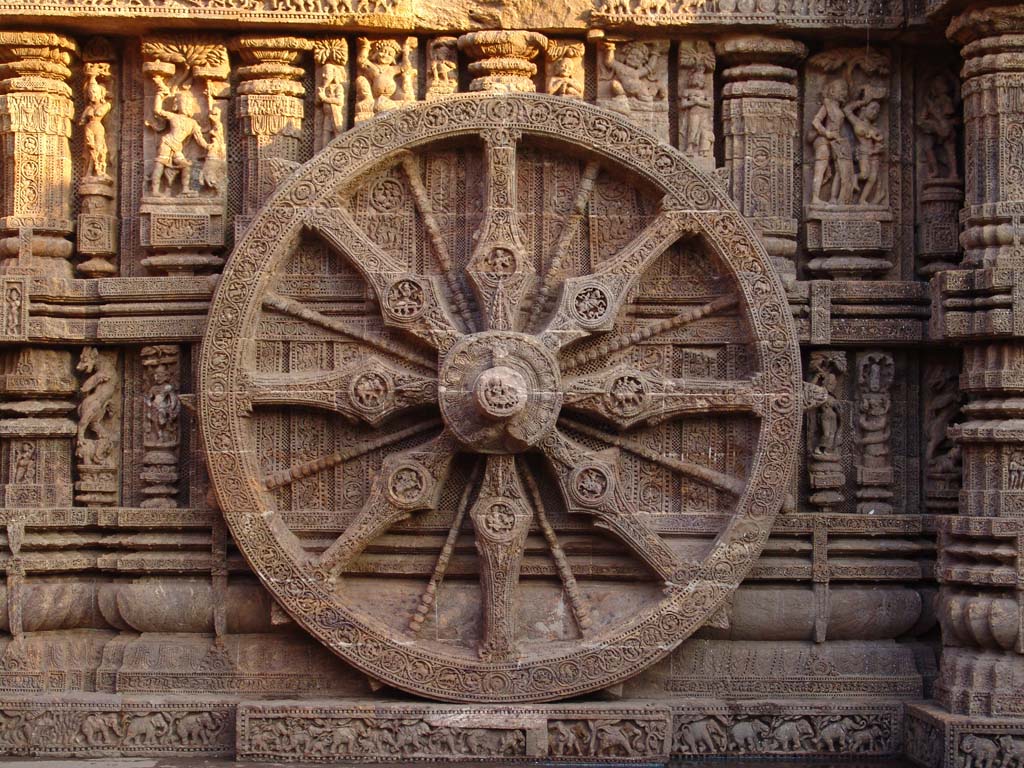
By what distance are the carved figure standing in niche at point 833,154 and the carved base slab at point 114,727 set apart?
16.2 ft

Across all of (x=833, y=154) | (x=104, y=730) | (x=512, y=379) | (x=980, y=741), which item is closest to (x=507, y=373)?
(x=512, y=379)

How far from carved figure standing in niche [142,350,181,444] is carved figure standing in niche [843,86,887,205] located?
4554mm

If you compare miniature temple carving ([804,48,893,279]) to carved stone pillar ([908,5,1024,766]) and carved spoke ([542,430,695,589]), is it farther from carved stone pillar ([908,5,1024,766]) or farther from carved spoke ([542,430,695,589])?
carved spoke ([542,430,695,589])

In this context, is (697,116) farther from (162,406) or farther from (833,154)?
(162,406)

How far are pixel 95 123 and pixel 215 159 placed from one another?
816 millimetres

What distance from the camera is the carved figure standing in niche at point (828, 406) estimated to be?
365 inches

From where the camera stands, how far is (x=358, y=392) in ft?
29.1

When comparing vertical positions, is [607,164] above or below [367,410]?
above

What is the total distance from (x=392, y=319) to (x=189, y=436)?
5.32ft

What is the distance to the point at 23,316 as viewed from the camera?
359 inches

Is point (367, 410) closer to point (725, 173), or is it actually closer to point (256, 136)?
point (256, 136)

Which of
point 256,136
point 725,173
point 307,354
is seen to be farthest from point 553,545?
point 256,136

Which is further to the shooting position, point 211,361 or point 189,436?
point 189,436

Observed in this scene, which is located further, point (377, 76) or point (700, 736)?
point (377, 76)
